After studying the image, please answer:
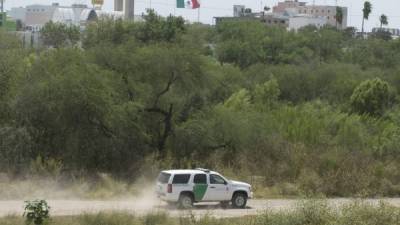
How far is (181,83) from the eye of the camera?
43750 mm

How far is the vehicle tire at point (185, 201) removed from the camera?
30.9 m

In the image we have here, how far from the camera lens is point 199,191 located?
31.2 metres

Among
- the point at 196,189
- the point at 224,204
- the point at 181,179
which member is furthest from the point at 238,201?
the point at 181,179

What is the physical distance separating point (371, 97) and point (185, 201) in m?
42.0

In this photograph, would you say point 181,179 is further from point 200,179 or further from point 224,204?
point 224,204

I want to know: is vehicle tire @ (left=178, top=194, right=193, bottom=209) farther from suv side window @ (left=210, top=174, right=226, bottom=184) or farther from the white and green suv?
suv side window @ (left=210, top=174, right=226, bottom=184)

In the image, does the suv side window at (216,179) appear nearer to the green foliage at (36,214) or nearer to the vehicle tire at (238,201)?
the vehicle tire at (238,201)

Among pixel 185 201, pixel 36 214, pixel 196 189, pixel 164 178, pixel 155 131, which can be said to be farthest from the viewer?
pixel 155 131

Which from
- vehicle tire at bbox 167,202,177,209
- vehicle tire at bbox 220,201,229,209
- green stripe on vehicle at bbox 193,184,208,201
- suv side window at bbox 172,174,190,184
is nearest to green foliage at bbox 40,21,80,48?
vehicle tire at bbox 220,201,229,209

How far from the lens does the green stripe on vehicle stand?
102ft

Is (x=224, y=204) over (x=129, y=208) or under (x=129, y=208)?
under

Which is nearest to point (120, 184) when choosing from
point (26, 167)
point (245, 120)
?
point (26, 167)

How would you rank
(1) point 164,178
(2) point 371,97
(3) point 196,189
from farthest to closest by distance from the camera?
(2) point 371,97
(1) point 164,178
(3) point 196,189

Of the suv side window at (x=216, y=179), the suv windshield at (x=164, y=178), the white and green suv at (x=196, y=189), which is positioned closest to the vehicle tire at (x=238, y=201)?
the white and green suv at (x=196, y=189)
